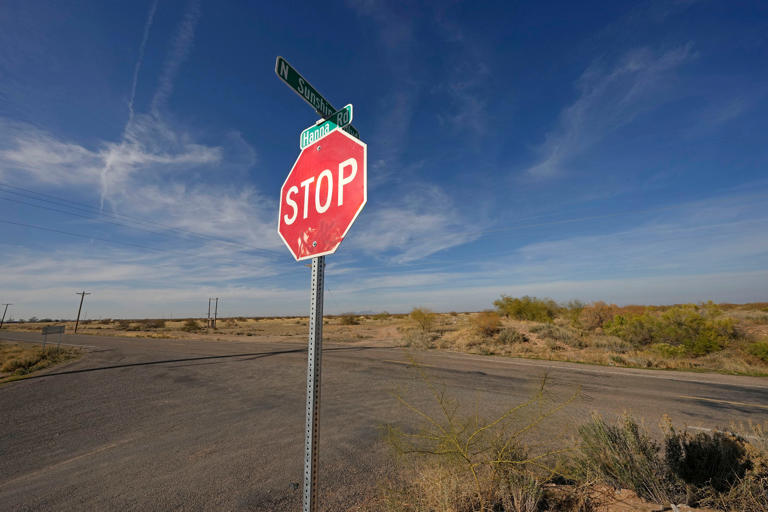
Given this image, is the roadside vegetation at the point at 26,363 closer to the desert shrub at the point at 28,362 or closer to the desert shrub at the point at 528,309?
the desert shrub at the point at 28,362

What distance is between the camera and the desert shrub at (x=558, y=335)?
60.0ft

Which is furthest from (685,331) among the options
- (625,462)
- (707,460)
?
(625,462)

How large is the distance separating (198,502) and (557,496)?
3.77m

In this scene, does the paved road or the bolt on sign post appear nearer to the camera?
the bolt on sign post

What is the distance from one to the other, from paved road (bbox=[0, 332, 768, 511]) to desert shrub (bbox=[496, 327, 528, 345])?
7894 mm

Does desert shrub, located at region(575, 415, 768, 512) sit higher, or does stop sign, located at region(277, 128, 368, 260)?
stop sign, located at region(277, 128, 368, 260)

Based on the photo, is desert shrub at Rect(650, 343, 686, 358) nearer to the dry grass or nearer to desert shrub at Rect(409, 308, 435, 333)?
the dry grass

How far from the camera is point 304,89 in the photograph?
237cm

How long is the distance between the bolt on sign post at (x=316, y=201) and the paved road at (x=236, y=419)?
7.35ft

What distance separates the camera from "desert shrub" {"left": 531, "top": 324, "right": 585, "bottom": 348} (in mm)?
18297

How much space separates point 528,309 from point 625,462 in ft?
92.2

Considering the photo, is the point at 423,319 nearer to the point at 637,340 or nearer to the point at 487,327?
the point at 487,327

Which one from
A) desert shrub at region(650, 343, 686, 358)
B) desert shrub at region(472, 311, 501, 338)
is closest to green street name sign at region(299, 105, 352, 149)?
desert shrub at region(650, 343, 686, 358)

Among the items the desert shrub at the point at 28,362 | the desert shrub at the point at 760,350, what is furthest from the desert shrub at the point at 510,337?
the desert shrub at the point at 28,362
